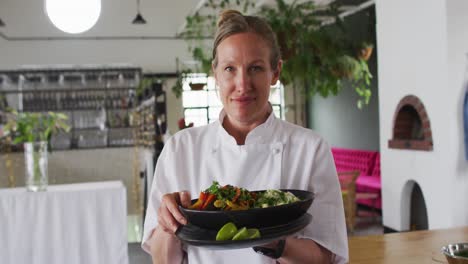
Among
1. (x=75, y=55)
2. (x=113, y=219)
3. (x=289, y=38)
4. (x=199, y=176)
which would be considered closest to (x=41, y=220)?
(x=113, y=219)

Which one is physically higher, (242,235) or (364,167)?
(242,235)

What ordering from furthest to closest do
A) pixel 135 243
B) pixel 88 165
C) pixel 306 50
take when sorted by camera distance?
1. pixel 88 165
2. pixel 135 243
3. pixel 306 50

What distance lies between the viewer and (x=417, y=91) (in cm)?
419

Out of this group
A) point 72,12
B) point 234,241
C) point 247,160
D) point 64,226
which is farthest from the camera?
point 64,226

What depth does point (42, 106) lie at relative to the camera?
38.5ft

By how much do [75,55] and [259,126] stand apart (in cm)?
1167

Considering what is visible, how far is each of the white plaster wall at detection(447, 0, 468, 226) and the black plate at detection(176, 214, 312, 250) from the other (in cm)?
314

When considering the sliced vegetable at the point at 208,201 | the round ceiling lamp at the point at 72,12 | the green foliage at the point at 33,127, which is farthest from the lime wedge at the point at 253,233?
the green foliage at the point at 33,127

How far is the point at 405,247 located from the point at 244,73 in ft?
4.42

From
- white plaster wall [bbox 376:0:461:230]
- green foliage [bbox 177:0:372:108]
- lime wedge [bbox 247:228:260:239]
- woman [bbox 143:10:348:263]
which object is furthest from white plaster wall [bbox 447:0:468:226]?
lime wedge [bbox 247:228:260:239]

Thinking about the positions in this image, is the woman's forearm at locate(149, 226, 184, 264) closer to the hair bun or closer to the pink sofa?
the hair bun

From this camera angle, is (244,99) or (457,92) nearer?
(244,99)

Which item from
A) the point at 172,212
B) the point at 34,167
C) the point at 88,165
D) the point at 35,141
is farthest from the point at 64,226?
the point at 88,165

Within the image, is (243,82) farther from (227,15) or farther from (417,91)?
(417,91)
